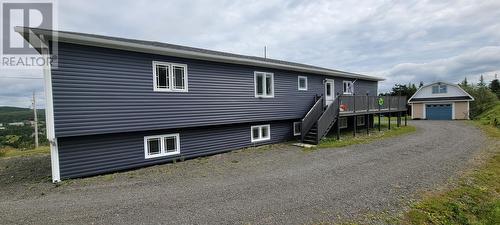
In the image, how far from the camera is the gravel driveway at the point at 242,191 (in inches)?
186

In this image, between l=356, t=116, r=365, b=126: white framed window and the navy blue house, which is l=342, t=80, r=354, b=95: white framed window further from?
the navy blue house

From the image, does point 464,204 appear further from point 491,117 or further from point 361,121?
point 491,117

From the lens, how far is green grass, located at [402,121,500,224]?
489cm

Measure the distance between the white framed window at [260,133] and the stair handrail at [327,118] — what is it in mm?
2675

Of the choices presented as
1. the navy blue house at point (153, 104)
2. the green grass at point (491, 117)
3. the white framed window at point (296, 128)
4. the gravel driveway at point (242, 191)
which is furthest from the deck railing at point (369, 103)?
the green grass at point (491, 117)

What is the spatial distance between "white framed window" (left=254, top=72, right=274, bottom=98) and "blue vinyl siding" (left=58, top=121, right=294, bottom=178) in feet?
6.97

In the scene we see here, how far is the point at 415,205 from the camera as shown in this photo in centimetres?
526

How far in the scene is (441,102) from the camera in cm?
3045

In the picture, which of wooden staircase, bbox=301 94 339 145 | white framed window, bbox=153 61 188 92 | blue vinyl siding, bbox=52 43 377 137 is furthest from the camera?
wooden staircase, bbox=301 94 339 145

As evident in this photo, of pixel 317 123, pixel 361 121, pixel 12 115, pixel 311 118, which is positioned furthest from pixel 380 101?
pixel 12 115

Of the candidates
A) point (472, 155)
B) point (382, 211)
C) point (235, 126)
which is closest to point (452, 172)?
point (472, 155)

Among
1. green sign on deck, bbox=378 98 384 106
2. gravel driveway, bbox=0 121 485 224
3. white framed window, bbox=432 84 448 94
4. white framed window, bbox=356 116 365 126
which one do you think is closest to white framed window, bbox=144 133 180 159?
gravel driveway, bbox=0 121 485 224

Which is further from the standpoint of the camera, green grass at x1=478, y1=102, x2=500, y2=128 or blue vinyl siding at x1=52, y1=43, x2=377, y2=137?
green grass at x1=478, y1=102, x2=500, y2=128

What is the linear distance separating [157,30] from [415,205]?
16.7 m
